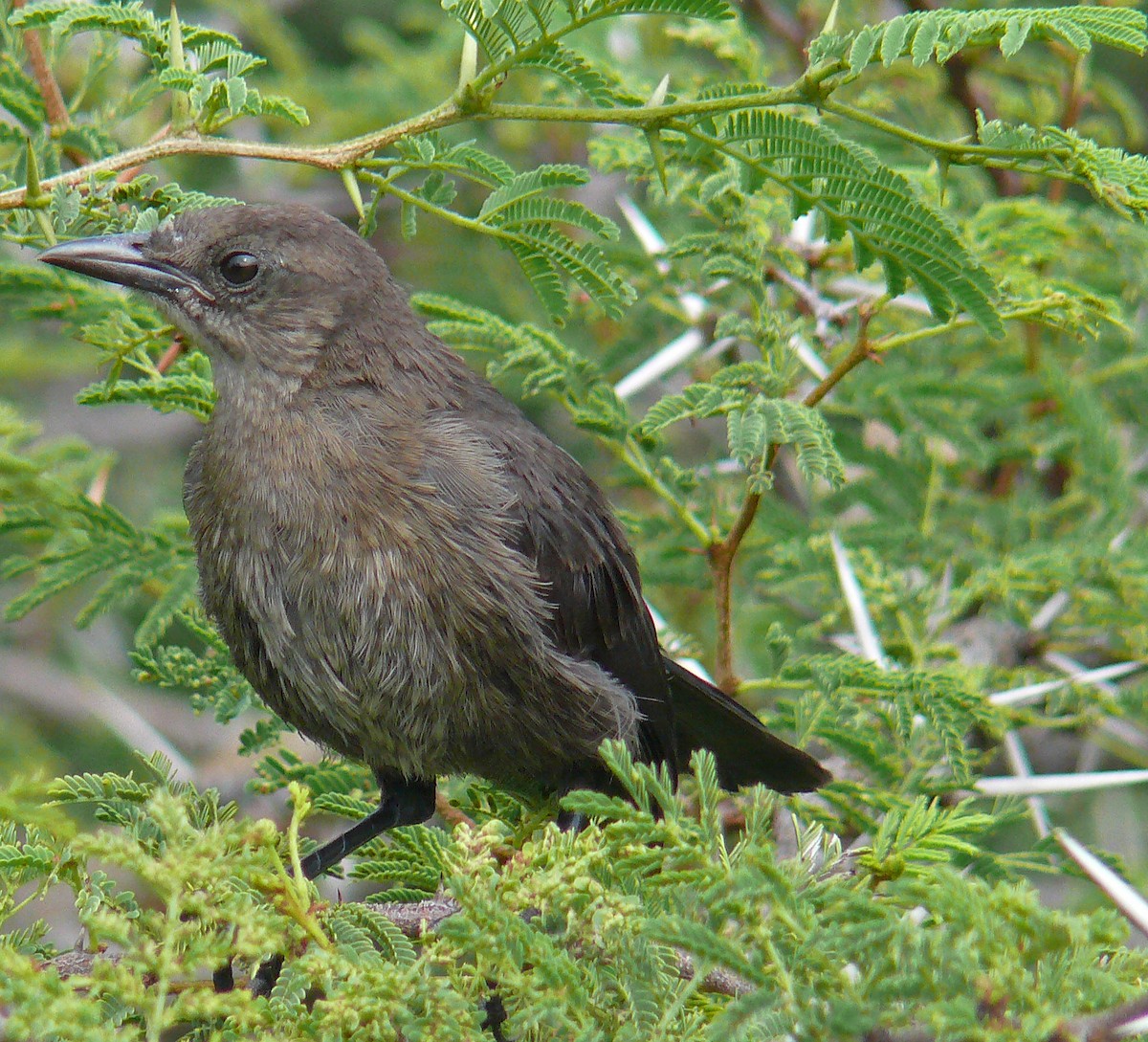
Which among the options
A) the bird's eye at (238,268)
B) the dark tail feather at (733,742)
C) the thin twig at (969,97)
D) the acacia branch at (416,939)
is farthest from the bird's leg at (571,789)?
the thin twig at (969,97)

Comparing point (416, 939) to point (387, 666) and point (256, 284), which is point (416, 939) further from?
point (256, 284)

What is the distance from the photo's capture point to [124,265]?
3.44m

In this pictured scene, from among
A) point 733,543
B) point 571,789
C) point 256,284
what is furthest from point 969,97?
point 571,789

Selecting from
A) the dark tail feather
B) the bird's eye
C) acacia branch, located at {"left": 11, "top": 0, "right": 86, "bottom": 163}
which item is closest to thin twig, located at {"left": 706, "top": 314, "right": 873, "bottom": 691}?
the dark tail feather

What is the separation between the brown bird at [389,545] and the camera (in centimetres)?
334

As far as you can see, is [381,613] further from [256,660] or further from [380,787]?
[380,787]

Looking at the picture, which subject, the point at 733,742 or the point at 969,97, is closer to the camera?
the point at 733,742

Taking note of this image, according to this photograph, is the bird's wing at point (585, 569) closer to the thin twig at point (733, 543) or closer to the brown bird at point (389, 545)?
the brown bird at point (389, 545)

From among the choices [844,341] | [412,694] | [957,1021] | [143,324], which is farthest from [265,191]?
[957,1021]

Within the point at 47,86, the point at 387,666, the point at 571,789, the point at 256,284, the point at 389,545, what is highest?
the point at 47,86

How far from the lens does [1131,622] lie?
4.12 m

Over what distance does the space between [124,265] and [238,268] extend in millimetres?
336

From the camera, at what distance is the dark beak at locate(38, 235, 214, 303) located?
3.29 meters

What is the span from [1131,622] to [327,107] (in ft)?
13.2
